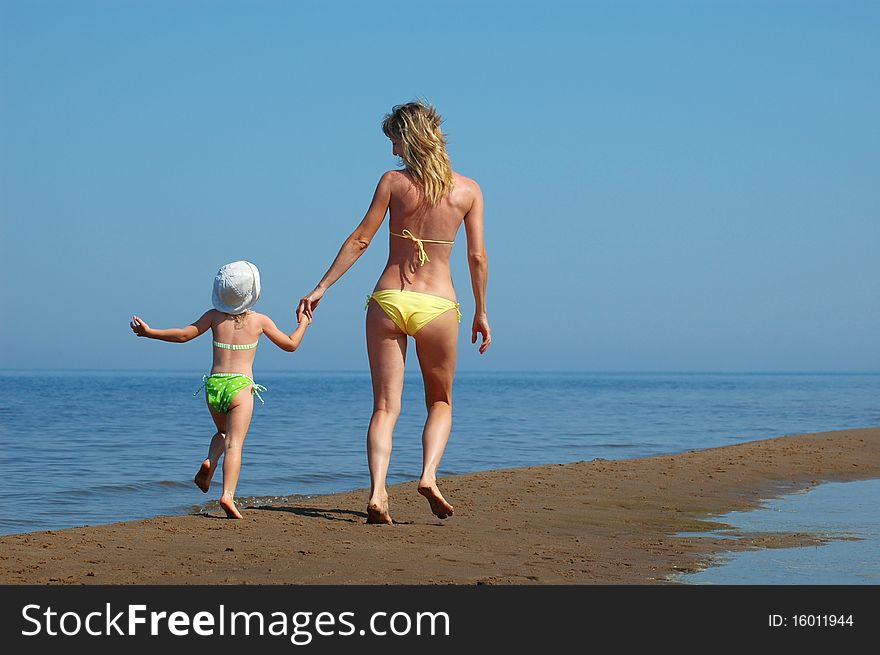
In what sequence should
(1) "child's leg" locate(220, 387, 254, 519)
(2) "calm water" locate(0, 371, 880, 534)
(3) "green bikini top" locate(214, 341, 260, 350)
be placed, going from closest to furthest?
(1) "child's leg" locate(220, 387, 254, 519)
(3) "green bikini top" locate(214, 341, 260, 350)
(2) "calm water" locate(0, 371, 880, 534)

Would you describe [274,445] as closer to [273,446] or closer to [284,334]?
[273,446]

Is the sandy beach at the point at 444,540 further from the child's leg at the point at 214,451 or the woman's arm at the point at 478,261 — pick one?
the woman's arm at the point at 478,261

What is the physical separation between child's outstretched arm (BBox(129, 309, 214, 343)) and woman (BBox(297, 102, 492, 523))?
82cm

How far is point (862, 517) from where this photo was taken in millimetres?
6672

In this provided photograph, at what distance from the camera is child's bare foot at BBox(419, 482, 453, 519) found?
5.90 metres

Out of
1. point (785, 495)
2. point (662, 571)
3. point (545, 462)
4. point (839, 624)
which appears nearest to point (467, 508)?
point (662, 571)

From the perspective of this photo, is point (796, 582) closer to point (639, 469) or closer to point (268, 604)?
point (268, 604)

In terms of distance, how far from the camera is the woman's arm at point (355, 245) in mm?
5957

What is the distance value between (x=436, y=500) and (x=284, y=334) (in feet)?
4.68

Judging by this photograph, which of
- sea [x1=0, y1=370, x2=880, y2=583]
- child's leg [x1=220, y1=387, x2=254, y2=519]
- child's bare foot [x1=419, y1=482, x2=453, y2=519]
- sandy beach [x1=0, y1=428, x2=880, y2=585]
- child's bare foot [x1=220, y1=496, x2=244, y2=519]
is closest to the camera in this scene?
sandy beach [x1=0, y1=428, x2=880, y2=585]

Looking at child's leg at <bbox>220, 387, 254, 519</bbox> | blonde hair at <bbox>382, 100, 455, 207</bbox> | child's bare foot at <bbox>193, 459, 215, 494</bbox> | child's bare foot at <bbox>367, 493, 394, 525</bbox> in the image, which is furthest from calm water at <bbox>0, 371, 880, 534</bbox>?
blonde hair at <bbox>382, 100, 455, 207</bbox>

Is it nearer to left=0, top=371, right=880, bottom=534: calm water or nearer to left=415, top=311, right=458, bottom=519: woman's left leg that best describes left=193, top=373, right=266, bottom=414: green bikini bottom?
left=415, top=311, right=458, bottom=519: woman's left leg

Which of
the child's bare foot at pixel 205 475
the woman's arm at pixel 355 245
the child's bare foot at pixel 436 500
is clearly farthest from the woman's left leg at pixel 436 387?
the child's bare foot at pixel 205 475

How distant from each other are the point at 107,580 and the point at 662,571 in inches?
97.4
